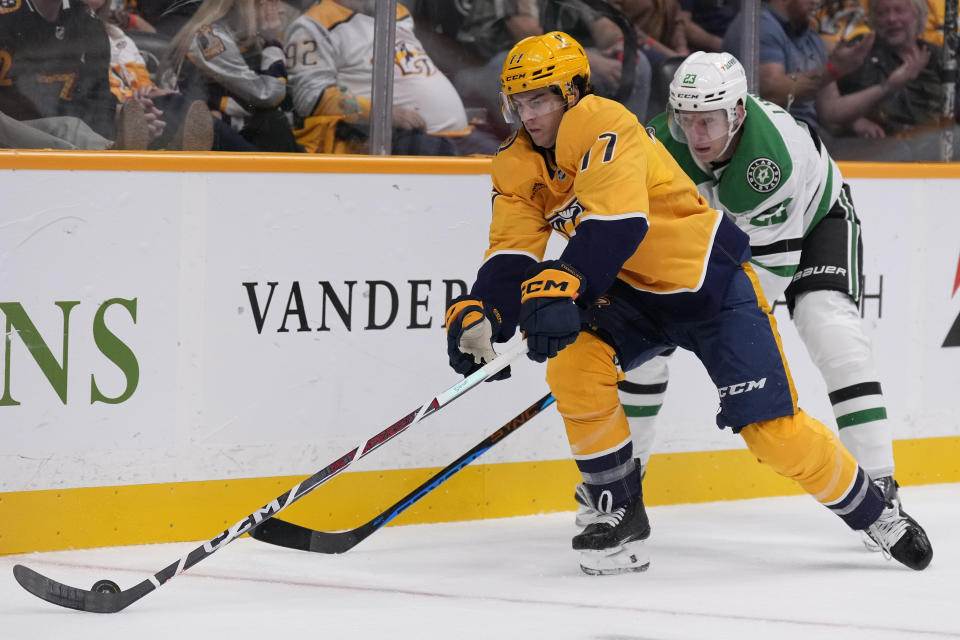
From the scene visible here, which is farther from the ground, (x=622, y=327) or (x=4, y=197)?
(x=4, y=197)

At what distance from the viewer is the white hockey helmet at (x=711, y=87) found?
2900mm

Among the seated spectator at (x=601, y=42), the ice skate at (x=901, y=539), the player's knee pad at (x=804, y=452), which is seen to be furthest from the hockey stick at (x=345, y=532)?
the seated spectator at (x=601, y=42)

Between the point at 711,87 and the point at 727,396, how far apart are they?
0.68 meters

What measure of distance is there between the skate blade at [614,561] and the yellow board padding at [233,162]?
1036 mm

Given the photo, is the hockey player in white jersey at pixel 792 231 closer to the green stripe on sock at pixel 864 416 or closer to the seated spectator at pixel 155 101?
the green stripe on sock at pixel 864 416

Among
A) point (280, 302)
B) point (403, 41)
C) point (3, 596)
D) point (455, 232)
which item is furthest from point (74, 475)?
→ point (403, 41)

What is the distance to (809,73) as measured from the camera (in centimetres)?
397

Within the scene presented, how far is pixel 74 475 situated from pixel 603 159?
1368 mm

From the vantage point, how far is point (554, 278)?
2555 mm

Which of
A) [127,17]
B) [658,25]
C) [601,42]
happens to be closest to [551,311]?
[127,17]

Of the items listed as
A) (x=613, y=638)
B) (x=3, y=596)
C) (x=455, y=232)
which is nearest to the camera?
(x=613, y=638)

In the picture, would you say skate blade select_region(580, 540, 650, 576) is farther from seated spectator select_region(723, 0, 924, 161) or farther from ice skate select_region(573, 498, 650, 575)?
seated spectator select_region(723, 0, 924, 161)

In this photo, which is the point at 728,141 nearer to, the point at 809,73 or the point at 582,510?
the point at 582,510

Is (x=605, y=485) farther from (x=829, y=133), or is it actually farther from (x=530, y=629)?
(x=829, y=133)
